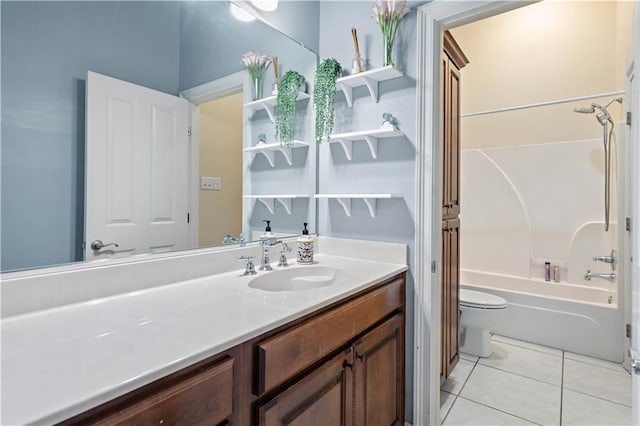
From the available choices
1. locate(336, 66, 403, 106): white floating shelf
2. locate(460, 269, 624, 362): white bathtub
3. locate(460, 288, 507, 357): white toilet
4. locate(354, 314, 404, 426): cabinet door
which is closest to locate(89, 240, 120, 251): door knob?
locate(354, 314, 404, 426): cabinet door

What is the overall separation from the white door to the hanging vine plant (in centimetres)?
69

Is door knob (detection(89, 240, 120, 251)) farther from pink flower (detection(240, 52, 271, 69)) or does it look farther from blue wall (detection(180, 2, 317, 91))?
pink flower (detection(240, 52, 271, 69))

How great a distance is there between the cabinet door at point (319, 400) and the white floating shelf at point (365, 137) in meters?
1.01

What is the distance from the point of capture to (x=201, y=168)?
1406mm

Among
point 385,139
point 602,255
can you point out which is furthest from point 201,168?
point 602,255

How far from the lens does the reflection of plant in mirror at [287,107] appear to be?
1767mm

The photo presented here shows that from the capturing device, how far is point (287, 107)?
179 centimetres

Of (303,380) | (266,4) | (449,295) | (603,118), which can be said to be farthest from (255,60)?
(603,118)

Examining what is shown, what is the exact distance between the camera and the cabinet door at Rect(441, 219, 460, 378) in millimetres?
1818

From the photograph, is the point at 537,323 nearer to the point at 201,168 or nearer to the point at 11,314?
the point at 201,168

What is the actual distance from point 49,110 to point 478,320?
260 centimetres

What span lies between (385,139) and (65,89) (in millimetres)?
1325

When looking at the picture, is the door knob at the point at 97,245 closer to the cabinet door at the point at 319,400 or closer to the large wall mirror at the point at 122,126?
the large wall mirror at the point at 122,126

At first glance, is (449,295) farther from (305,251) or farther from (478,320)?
(305,251)
